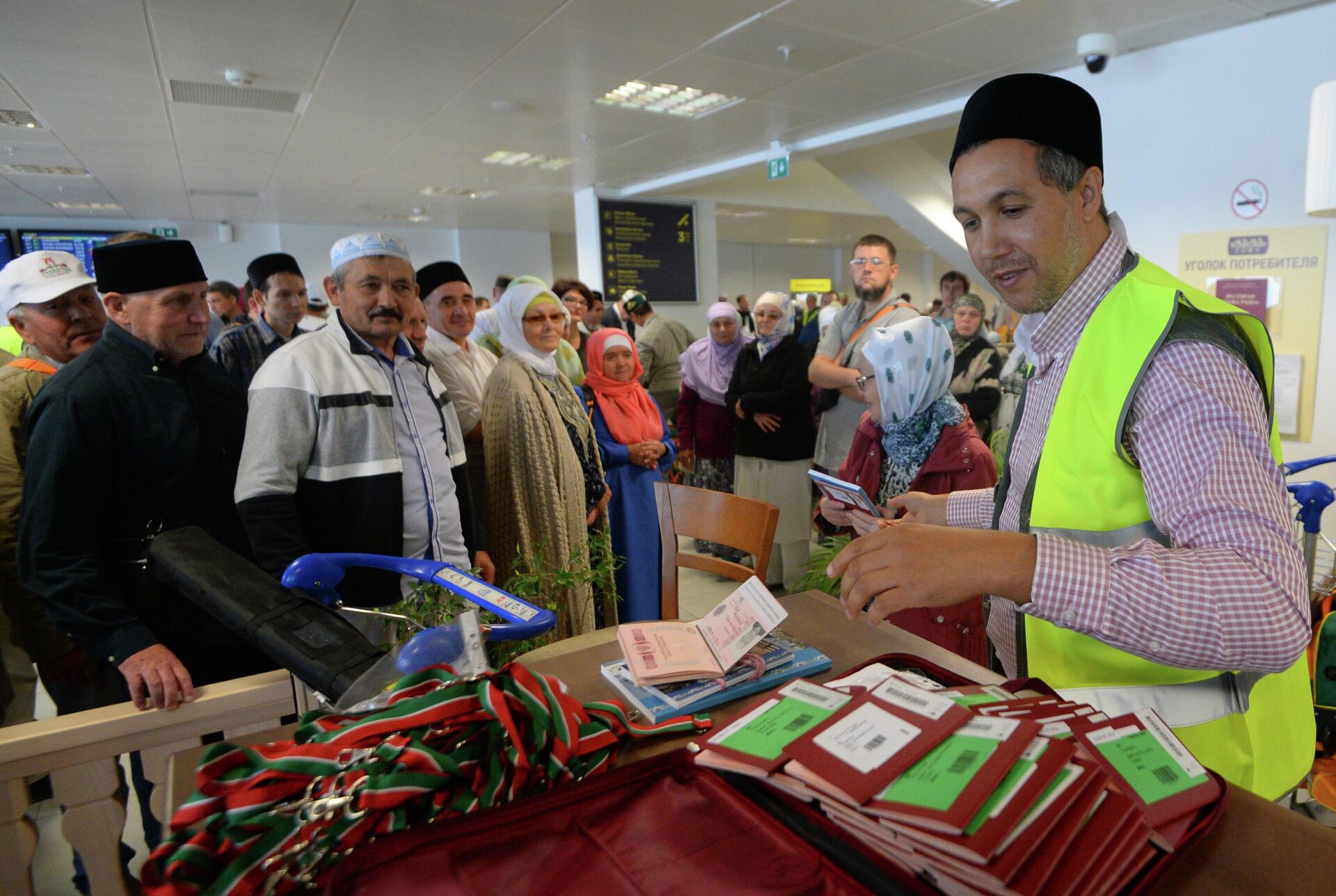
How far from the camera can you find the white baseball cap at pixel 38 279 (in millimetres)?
2152

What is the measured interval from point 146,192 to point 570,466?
816 centimetres

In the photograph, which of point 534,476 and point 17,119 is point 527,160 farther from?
point 534,476

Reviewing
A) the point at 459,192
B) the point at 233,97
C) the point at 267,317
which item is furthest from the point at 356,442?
the point at 459,192

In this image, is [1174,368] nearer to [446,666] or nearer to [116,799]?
[446,666]

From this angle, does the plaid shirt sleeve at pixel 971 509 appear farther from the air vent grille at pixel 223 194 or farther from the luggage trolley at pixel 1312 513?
the air vent grille at pixel 223 194

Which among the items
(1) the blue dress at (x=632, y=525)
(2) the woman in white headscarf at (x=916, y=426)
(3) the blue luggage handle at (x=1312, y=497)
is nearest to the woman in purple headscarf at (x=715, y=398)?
(1) the blue dress at (x=632, y=525)

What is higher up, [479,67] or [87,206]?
[87,206]

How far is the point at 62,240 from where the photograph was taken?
31.8 feet

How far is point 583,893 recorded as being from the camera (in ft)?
2.00

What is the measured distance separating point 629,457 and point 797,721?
2.56 meters

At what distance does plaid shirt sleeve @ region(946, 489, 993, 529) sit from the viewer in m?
1.31

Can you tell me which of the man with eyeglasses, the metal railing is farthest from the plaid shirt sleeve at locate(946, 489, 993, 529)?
the man with eyeglasses

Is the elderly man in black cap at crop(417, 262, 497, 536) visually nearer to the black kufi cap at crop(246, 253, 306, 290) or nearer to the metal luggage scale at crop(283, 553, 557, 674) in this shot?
the black kufi cap at crop(246, 253, 306, 290)

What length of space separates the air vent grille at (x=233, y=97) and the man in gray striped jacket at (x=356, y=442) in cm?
341
